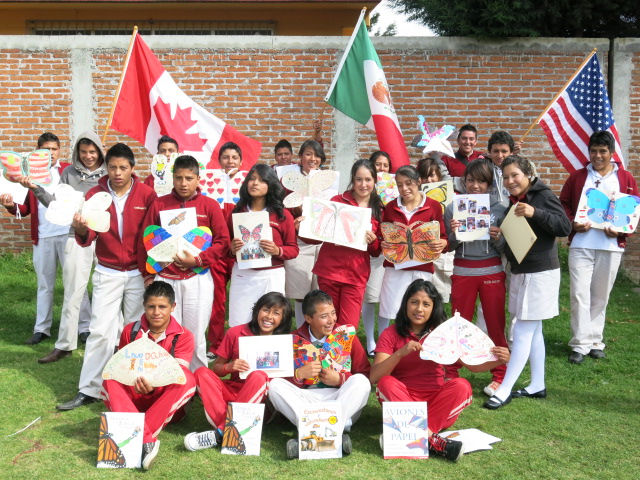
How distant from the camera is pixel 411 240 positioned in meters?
5.47

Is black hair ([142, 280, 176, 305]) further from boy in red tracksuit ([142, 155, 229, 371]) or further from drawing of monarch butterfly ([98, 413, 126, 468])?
drawing of monarch butterfly ([98, 413, 126, 468])

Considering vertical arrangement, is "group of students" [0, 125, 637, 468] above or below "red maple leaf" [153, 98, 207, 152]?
below

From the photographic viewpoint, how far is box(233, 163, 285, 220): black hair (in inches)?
218

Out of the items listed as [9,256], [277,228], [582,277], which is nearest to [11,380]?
[277,228]

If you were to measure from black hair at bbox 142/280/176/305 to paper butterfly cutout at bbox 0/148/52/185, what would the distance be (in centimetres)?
150

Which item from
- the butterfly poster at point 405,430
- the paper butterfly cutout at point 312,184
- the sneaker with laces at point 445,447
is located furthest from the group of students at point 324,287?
the paper butterfly cutout at point 312,184

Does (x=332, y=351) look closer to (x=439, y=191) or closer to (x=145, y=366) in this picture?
(x=145, y=366)

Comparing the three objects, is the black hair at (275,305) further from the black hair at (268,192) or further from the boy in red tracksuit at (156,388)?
the black hair at (268,192)

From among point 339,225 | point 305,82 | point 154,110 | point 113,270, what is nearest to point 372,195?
point 339,225

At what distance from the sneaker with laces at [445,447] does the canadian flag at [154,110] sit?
3.72m

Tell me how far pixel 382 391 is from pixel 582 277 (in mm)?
2818

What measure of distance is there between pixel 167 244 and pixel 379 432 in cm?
201

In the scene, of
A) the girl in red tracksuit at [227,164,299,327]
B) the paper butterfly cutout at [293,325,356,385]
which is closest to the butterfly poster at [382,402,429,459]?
the paper butterfly cutout at [293,325,356,385]

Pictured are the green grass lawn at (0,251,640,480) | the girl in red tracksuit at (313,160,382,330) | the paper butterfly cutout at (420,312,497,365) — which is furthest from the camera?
the girl in red tracksuit at (313,160,382,330)
